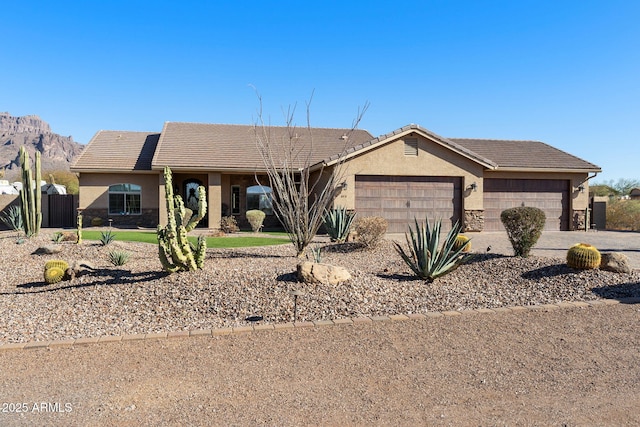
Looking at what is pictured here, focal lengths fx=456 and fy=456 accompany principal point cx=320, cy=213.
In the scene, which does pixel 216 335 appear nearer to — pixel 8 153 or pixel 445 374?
pixel 445 374

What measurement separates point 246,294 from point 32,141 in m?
147

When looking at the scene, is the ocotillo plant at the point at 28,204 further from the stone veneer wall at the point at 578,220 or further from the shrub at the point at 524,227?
the stone veneer wall at the point at 578,220

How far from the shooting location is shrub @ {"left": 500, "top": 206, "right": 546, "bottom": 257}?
33.8 ft

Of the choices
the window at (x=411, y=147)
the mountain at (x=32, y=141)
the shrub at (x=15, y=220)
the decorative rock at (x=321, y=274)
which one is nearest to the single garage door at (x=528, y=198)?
the window at (x=411, y=147)

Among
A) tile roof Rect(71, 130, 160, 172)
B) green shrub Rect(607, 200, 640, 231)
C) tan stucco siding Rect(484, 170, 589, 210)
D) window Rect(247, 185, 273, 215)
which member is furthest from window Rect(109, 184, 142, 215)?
green shrub Rect(607, 200, 640, 231)

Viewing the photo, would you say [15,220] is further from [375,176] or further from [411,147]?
[411,147]

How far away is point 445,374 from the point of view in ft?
14.8

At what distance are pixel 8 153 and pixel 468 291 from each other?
5268 inches

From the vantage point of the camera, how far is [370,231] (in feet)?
41.9

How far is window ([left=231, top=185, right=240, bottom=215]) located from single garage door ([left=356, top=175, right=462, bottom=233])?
23.5ft

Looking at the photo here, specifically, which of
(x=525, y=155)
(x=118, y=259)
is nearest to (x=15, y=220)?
(x=118, y=259)

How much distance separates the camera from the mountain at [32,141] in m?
117

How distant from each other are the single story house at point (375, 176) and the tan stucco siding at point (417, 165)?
0.14 feet

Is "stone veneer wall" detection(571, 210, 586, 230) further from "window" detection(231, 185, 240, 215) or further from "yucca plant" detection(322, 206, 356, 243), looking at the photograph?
"window" detection(231, 185, 240, 215)
